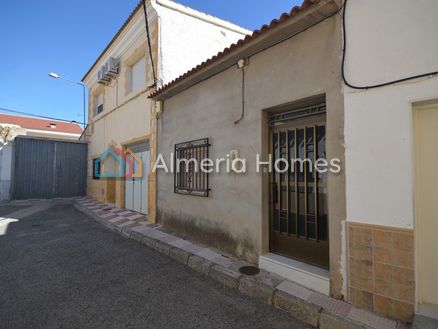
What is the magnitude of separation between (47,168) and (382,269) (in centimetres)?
1507

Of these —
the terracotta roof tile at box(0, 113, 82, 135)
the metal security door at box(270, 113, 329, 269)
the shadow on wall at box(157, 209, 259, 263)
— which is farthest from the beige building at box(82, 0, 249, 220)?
the terracotta roof tile at box(0, 113, 82, 135)

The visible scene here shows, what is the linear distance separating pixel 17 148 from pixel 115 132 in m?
6.15

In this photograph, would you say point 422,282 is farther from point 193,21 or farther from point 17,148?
point 17,148

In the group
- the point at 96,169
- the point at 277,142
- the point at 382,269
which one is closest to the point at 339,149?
the point at 277,142

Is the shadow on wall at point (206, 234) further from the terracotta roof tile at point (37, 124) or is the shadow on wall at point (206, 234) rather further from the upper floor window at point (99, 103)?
the terracotta roof tile at point (37, 124)

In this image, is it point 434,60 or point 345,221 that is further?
point 345,221

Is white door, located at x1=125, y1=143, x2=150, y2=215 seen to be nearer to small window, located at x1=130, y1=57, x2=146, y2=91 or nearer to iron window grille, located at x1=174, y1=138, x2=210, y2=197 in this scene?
small window, located at x1=130, y1=57, x2=146, y2=91

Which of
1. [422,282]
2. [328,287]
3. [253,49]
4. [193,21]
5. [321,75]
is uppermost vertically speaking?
[193,21]

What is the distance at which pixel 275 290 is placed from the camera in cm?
300

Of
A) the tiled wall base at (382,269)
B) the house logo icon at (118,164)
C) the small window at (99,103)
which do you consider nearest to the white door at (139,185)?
the house logo icon at (118,164)

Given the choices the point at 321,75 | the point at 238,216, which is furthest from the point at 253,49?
the point at 238,216

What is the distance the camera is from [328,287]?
2.87 m

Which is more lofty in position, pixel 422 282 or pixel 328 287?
pixel 422 282

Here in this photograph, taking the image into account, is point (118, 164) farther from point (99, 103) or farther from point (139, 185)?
point (99, 103)
